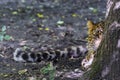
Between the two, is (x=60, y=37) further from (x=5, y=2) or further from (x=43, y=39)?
(x=5, y=2)

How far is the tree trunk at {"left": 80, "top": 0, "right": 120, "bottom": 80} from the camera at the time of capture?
142 inches

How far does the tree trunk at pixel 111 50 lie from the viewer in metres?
3.60

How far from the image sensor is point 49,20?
9000 mm

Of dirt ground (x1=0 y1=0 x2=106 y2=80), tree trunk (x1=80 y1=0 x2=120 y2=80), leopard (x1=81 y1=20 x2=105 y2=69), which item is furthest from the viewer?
dirt ground (x1=0 y1=0 x2=106 y2=80)

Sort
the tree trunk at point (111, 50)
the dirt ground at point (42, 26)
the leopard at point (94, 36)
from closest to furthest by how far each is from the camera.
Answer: the tree trunk at point (111, 50)
the leopard at point (94, 36)
the dirt ground at point (42, 26)

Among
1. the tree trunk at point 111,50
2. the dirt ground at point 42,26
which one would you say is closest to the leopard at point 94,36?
the dirt ground at point 42,26

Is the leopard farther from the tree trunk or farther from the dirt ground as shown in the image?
the tree trunk

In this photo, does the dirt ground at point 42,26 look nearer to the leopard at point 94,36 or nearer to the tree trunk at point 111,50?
the leopard at point 94,36

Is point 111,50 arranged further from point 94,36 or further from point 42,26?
point 42,26

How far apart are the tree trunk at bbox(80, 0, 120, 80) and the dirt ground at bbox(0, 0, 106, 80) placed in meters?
1.12

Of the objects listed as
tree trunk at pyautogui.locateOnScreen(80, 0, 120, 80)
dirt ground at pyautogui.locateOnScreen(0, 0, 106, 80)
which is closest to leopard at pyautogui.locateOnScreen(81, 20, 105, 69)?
dirt ground at pyautogui.locateOnScreen(0, 0, 106, 80)

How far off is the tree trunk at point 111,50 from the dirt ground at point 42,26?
44.2 inches

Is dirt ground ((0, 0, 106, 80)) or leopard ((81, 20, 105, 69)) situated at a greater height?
leopard ((81, 20, 105, 69))

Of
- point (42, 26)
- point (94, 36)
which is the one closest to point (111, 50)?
point (94, 36)
